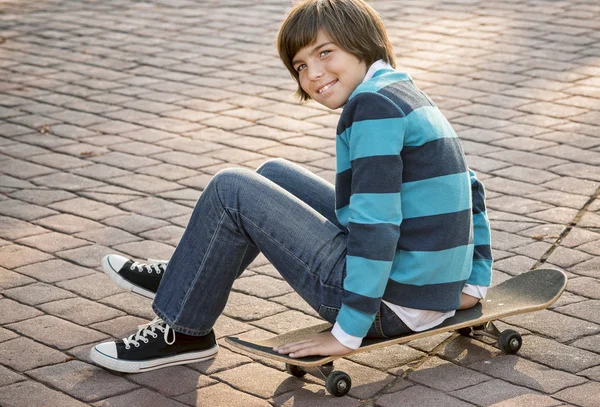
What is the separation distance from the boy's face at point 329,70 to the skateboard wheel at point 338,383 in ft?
2.69

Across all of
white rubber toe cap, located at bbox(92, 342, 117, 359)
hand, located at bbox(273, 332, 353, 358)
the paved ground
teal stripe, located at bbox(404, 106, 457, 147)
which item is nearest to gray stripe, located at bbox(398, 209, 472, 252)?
teal stripe, located at bbox(404, 106, 457, 147)

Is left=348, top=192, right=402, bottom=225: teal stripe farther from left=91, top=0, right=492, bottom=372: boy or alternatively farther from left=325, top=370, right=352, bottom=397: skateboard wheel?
left=325, top=370, right=352, bottom=397: skateboard wheel

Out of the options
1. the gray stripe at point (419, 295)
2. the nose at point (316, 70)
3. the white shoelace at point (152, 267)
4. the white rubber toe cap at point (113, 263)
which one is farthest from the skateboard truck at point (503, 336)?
the white rubber toe cap at point (113, 263)

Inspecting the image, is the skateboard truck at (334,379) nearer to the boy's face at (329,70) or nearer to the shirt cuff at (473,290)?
the shirt cuff at (473,290)

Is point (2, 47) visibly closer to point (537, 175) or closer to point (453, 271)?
point (537, 175)

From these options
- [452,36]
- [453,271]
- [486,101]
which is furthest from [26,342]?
[452,36]

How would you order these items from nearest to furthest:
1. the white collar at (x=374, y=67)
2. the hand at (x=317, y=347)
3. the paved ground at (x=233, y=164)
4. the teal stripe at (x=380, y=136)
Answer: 1. the teal stripe at (x=380, y=136)
2. the hand at (x=317, y=347)
3. the white collar at (x=374, y=67)
4. the paved ground at (x=233, y=164)

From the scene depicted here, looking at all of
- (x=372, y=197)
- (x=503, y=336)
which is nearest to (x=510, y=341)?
(x=503, y=336)

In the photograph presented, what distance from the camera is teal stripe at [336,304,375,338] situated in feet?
9.21

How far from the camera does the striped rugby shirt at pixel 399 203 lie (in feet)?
9.02

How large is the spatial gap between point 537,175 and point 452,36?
2.82 meters

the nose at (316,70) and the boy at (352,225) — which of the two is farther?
the nose at (316,70)

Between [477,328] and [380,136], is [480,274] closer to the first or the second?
[477,328]

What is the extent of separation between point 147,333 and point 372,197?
916mm
